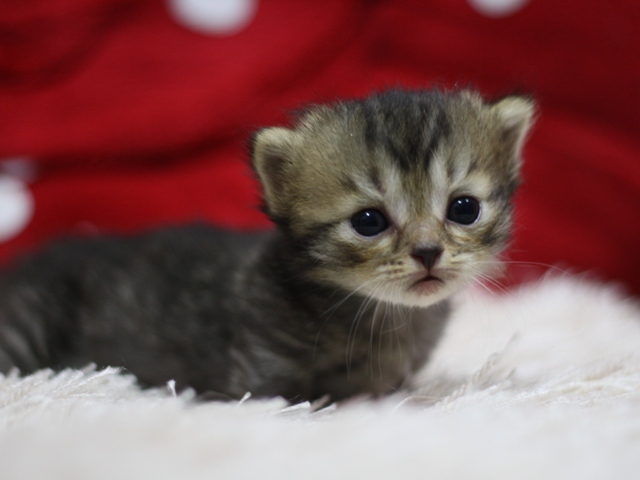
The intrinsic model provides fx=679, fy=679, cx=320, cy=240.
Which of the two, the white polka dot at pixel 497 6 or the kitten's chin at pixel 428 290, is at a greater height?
the white polka dot at pixel 497 6

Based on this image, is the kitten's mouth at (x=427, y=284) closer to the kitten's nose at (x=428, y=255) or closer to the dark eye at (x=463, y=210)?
the kitten's nose at (x=428, y=255)

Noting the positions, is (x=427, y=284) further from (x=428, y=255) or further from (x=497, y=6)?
(x=497, y=6)

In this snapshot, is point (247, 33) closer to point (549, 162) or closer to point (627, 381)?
point (549, 162)

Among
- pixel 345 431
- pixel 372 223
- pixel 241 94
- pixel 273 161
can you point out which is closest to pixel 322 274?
pixel 372 223

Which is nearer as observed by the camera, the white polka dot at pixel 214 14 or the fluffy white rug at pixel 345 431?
the fluffy white rug at pixel 345 431

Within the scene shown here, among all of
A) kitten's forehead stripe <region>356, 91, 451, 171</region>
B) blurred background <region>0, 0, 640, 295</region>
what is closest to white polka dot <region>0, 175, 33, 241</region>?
blurred background <region>0, 0, 640, 295</region>

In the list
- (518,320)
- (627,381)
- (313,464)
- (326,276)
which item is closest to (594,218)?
(518,320)

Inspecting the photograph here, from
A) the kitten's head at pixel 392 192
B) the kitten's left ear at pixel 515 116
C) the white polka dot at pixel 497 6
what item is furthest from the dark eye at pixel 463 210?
the white polka dot at pixel 497 6

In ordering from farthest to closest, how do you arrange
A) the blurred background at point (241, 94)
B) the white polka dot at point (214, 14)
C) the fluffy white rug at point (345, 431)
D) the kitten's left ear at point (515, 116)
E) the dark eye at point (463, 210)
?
the white polka dot at point (214, 14)
the blurred background at point (241, 94)
the kitten's left ear at point (515, 116)
the dark eye at point (463, 210)
the fluffy white rug at point (345, 431)
